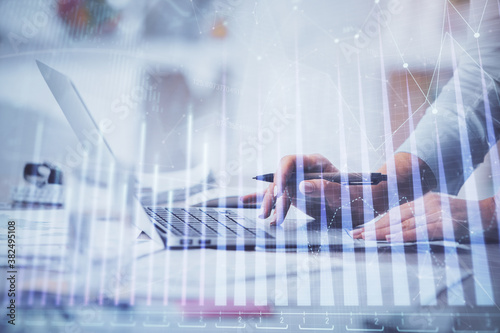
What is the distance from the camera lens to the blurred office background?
639 millimetres

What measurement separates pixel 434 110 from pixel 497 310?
1.25 ft

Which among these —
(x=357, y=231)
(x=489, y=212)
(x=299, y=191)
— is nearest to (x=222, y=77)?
(x=299, y=191)

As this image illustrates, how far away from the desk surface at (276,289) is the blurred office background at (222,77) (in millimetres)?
170

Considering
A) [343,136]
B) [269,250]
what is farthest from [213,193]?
[343,136]

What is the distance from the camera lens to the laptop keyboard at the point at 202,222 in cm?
56

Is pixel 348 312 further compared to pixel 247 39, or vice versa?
pixel 247 39

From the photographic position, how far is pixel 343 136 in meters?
0.65

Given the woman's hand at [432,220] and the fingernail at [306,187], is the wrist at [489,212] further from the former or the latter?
the fingernail at [306,187]

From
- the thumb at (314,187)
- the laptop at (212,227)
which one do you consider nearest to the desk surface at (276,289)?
the laptop at (212,227)

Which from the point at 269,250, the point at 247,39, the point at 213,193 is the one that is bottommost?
the point at 269,250

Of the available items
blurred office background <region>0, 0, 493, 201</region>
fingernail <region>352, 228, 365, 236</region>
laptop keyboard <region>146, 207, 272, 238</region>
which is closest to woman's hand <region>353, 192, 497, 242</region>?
fingernail <region>352, 228, 365, 236</region>

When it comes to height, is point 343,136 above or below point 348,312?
above

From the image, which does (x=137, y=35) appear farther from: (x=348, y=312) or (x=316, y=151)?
(x=348, y=312)

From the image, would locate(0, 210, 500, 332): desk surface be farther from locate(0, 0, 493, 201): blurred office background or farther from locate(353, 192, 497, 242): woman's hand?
locate(0, 0, 493, 201): blurred office background
